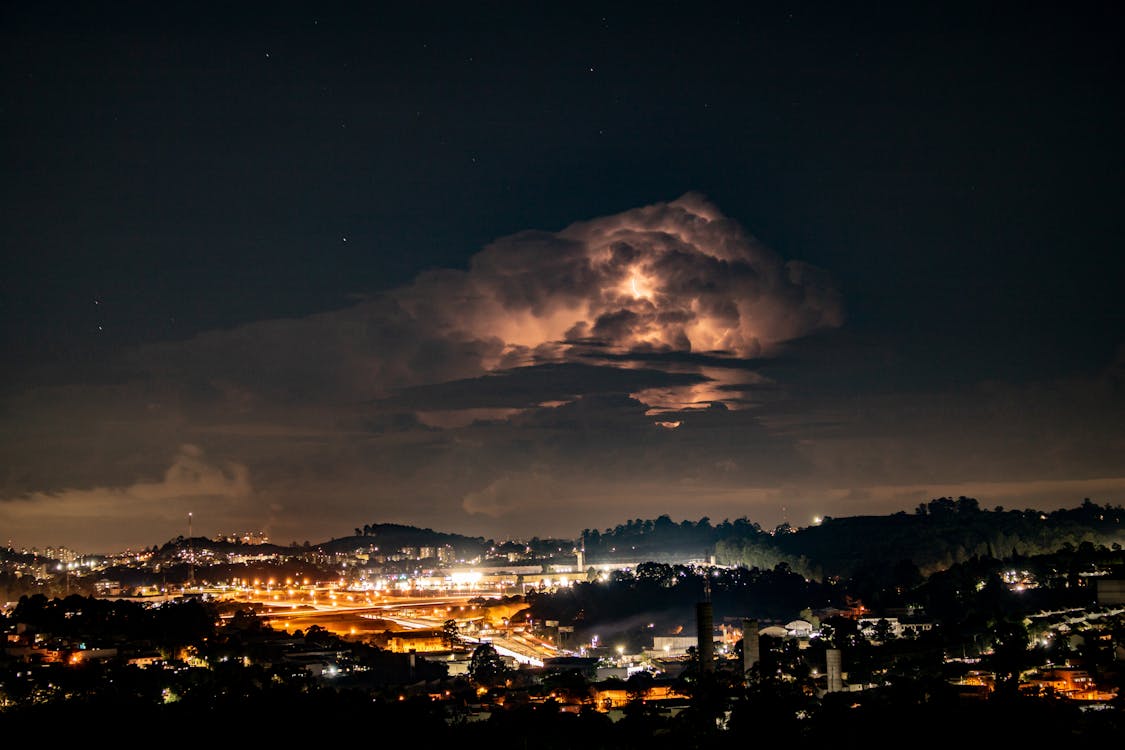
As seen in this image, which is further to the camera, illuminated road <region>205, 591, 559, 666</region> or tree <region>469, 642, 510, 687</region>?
illuminated road <region>205, 591, 559, 666</region>

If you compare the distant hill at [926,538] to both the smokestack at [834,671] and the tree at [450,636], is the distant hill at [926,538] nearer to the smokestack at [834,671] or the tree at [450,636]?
the tree at [450,636]

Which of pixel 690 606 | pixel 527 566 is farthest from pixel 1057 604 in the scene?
pixel 527 566

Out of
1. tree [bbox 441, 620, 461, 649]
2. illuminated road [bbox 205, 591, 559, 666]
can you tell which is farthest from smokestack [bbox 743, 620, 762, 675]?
tree [bbox 441, 620, 461, 649]

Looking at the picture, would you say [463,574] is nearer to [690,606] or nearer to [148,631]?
[690,606]

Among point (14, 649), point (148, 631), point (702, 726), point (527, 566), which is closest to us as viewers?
point (702, 726)

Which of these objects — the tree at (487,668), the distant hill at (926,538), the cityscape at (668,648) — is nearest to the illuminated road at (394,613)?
the cityscape at (668,648)

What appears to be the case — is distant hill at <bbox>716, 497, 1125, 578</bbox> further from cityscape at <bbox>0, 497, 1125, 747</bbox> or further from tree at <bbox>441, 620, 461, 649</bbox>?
tree at <bbox>441, 620, 461, 649</bbox>

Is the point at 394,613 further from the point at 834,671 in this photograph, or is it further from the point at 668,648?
the point at 834,671

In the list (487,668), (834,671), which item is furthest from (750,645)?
(487,668)
